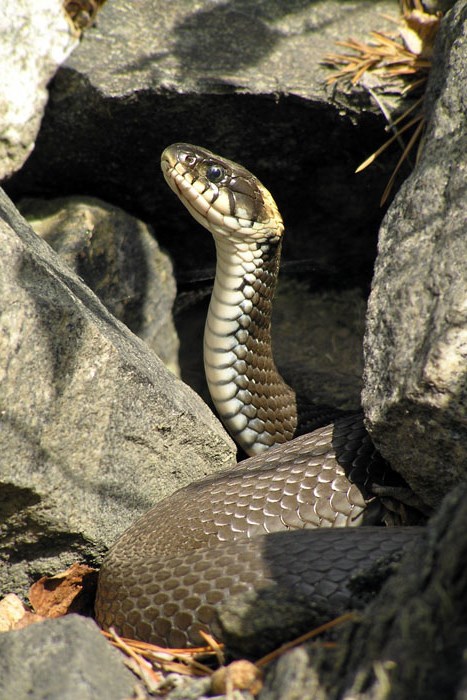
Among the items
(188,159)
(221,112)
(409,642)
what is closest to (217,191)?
(188,159)

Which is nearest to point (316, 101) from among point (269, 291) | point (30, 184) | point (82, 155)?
point (269, 291)

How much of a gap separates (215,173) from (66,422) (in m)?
2.10

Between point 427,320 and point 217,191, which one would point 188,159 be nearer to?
point 217,191

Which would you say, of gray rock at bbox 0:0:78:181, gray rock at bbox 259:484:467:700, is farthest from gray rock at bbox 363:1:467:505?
gray rock at bbox 0:0:78:181

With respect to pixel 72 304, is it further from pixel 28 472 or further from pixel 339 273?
pixel 339 273

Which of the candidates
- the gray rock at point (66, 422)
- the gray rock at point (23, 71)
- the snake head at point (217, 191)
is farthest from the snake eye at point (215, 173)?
the gray rock at point (66, 422)

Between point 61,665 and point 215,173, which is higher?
point 215,173

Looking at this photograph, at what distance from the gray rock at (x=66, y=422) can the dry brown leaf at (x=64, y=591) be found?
2.2 inches

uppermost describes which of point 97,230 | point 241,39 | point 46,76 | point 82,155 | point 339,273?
point 241,39

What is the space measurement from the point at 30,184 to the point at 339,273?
245cm

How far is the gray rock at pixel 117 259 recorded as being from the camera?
16.3 ft

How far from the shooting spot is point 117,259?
17.0 ft

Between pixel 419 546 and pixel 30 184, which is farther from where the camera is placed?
pixel 30 184

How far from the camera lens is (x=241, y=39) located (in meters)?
5.15
